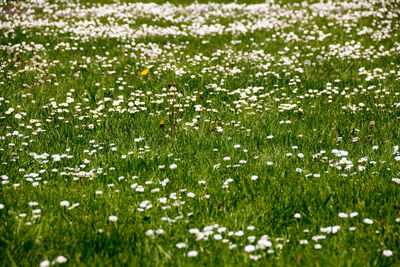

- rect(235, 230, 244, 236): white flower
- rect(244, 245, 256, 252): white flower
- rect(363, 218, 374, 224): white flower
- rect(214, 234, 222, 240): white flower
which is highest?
rect(363, 218, 374, 224): white flower

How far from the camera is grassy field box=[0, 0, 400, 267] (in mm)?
2797

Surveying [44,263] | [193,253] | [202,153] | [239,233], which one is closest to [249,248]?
[239,233]

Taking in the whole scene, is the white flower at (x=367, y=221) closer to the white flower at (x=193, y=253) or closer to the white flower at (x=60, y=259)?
the white flower at (x=193, y=253)

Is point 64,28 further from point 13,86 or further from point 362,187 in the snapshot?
point 362,187

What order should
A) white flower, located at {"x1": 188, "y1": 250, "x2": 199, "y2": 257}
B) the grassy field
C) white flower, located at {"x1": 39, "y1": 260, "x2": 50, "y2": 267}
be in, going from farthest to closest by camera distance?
the grassy field
white flower, located at {"x1": 188, "y1": 250, "x2": 199, "y2": 257}
white flower, located at {"x1": 39, "y1": 260, "x2": 50, "y2": 267}

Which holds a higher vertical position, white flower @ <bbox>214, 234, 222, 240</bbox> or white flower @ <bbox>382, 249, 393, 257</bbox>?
white flower @ <bbox>382, 249, 393, 257</bbox>

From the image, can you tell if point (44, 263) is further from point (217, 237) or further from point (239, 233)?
point (239, 233)

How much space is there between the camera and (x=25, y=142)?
4.80 meters

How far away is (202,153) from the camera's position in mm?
4453

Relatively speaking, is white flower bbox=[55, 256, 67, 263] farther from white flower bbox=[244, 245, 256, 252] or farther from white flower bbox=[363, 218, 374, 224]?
white flower bbox=[363, 218, 374, 224]

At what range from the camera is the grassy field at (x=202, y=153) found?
110 inches

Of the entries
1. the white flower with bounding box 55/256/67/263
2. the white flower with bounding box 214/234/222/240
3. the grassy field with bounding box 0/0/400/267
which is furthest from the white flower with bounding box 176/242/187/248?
the white flower with bounding box 55/256/67/263

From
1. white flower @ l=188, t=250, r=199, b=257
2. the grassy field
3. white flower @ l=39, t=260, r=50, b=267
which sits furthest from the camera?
the grassy field

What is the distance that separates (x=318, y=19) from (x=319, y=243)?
1149 centimetres
